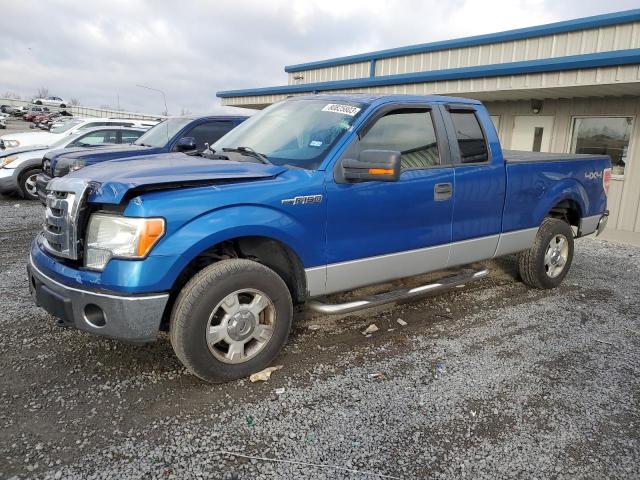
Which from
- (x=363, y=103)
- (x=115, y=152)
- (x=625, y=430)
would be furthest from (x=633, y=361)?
(x=115, y=152)

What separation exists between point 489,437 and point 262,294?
1.67m

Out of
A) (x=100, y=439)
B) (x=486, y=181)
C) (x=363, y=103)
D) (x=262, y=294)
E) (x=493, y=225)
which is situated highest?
(x=363, y=103)

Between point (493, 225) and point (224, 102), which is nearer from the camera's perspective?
point (493, 225)

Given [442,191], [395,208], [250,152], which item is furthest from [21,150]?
[442,191]

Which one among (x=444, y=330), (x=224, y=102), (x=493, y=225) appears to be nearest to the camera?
(x=444, y=330)

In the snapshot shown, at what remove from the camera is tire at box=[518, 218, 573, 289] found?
5.50 metres

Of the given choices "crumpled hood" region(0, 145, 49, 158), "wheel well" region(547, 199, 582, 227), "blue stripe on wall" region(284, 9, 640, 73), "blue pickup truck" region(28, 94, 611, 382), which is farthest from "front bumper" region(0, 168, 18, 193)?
"blue stripe on wall" region(284, 9, 640, 73)

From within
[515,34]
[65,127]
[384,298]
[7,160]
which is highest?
[515,34]

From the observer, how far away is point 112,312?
2.93 m

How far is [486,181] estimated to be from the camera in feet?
15.3

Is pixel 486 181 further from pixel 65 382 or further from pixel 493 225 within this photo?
pixel 65 382

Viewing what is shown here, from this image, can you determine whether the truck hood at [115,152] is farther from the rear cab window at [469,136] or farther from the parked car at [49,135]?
the rear cab window at [469,136]

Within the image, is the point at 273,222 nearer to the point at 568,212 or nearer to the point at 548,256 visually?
the point at 548,256

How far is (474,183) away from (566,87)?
5.36 m
